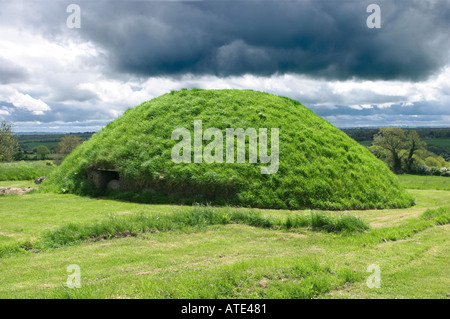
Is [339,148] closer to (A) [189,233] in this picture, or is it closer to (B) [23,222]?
(A) [189,233]

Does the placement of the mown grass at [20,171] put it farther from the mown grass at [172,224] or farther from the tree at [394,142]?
the tree at [394,142]

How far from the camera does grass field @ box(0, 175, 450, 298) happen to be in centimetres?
599

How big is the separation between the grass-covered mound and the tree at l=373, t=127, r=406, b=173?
4271cm

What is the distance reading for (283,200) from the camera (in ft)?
52.4

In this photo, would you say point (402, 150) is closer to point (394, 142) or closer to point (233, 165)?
point (394, 142)

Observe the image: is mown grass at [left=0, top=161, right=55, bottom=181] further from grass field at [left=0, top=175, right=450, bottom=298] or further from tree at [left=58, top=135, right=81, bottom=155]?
tree at [left=58, top=135, right=81, bottom=155]

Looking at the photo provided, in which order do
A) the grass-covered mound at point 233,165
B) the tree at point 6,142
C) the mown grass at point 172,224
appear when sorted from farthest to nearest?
the tree at point 6,142, the grass-covered mound at point 233,165, the mown grass at point 172,224

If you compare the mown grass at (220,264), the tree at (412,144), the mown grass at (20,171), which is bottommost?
the mown grass at (220,264)

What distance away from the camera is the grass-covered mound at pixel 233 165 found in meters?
16.3

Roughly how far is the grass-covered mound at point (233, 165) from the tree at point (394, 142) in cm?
4271

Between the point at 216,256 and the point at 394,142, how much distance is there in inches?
2355

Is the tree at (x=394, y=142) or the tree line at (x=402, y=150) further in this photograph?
the tree at (x=394, y=142)

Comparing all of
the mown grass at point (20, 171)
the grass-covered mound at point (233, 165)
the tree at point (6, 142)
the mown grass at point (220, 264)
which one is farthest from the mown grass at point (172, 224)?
the tree at point (6, 142)

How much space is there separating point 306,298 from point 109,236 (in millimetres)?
6570
